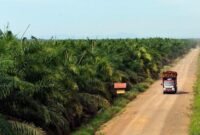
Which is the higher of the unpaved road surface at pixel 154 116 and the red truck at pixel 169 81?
the red truck at pixel 169 81

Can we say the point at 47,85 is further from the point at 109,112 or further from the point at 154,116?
the point at 109,112

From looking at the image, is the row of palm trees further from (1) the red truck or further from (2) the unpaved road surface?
(1) the red truck

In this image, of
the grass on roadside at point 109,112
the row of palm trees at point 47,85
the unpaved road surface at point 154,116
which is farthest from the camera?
the unpaved road surface at point 154,116

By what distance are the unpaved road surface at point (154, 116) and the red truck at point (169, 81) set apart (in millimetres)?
749

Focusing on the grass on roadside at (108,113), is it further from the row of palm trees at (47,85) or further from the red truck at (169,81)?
the red truck at (169,81)

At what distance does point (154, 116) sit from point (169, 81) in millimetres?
13404

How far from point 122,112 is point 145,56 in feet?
74.4

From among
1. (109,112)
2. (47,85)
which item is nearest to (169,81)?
(109,112)

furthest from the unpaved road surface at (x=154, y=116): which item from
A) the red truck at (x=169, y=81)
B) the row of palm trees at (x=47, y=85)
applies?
the row of palm trees at (x=47, y=85)

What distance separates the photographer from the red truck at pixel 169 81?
48875mm

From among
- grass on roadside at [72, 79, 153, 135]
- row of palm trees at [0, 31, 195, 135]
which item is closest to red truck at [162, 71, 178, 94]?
grass on roadside at [72, 79, 153, 135]

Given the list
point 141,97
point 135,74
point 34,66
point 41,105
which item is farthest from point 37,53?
point 135,74

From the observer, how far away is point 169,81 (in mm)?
49281

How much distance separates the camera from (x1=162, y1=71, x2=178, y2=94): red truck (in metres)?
48.9
